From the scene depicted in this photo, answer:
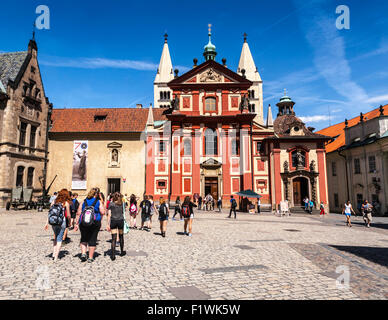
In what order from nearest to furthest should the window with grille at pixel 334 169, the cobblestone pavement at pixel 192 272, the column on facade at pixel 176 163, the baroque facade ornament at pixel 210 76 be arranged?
the cobblestone pavement at pixel 192 272, the column on facade at pixel 176 163, the baroque facade ornament at pixel 210 76, the window with grille at pixel 334 169

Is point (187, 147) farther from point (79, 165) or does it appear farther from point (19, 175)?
point (19, 175)

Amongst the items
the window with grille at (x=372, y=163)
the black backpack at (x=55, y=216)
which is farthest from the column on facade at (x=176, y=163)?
the black backpack at (x=55, y=216)

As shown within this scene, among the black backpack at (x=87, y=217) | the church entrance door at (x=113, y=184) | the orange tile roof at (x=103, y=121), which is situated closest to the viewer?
the black backpack at (x=87, y=217)

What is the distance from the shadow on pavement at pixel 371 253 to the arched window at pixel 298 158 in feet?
73.3

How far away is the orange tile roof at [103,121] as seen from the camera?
34.1 meters

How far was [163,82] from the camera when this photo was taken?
184 ft

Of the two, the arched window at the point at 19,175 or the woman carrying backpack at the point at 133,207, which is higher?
the arched window at the point at 19,175

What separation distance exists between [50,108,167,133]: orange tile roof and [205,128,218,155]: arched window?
7550mm

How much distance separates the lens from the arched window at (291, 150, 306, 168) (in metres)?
31.6

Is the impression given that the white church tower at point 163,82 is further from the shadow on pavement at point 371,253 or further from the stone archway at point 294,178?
the shadow on pavement at point 371,253

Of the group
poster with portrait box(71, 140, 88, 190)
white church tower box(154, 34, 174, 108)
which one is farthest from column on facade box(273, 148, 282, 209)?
white church tower box(154, 34, 174, 108)

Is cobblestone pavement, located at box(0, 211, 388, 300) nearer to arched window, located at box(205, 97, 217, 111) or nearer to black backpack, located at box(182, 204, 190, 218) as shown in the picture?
black backpack, located at box(182, 204, 190, 218)
